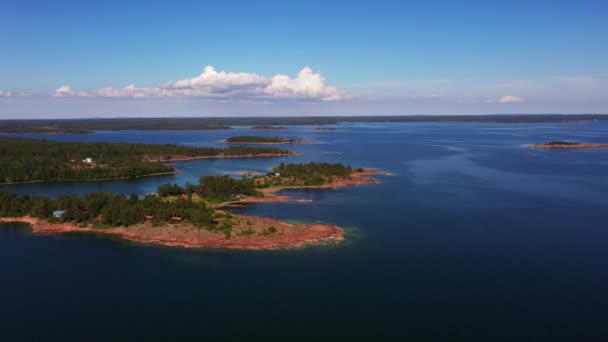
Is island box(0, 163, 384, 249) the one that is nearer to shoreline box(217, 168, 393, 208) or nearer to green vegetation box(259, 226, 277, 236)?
green vegetation box(259, 226, 277, 236)

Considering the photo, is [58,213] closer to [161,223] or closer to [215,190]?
[161,223]

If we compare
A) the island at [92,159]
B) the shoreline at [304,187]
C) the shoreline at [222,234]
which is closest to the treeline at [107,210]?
the shoreline at [222,234]

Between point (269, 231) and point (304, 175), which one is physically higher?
point (304, 175)

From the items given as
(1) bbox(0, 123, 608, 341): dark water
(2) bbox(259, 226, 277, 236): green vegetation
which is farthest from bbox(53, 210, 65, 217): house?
(2) bbox(259, 226, 277, 236): green vegetation

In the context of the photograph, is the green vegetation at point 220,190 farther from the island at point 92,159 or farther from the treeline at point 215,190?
the island at point 92,159

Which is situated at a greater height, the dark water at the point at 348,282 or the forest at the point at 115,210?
the forest at the point at 115,210

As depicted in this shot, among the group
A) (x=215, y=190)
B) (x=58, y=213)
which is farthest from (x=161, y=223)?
(x=215, y=190)
